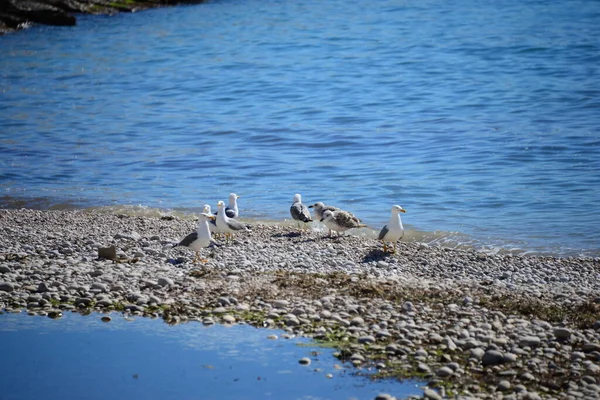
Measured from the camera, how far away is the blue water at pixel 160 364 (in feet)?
29.2

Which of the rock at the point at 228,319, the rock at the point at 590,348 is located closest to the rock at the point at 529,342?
the rock at the point at 590,348

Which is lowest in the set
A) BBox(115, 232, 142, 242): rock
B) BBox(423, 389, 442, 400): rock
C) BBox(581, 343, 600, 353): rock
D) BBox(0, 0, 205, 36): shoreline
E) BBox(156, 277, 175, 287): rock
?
BBox(115, 232, 142, 242): rock

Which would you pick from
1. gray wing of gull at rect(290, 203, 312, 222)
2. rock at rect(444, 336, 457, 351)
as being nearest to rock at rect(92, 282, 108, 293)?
rock at rect(444, 336, 457, 351)

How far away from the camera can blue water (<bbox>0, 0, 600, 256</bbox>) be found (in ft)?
62.6

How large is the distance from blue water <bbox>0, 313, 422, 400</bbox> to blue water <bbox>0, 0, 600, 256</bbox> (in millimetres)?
6928

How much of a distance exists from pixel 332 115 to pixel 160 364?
20.7 m

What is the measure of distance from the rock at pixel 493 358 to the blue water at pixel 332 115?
244 inches

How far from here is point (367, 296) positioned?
1136cm

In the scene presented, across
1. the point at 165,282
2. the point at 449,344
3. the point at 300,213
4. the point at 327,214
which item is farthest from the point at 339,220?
the point at 449,344

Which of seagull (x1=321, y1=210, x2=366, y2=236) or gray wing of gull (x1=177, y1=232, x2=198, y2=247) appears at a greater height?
gray wing of gull (x1=177, y1=232, x2=198, y2=247)

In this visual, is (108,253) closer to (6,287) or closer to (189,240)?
(189,240)

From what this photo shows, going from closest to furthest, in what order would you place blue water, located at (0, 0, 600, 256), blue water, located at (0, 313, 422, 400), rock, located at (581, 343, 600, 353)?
blue water, located at (0, 313, 422, 400) < rock, located at (581, 343, 600, 353) < blue water, located at (0, 0, 600, 256)

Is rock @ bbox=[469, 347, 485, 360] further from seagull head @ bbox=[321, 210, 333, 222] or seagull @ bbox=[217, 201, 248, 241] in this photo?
seagull @ bbox=[217, 201, 248, 241]

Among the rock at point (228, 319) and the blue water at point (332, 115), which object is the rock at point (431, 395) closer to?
the rock at point (228, 319)
